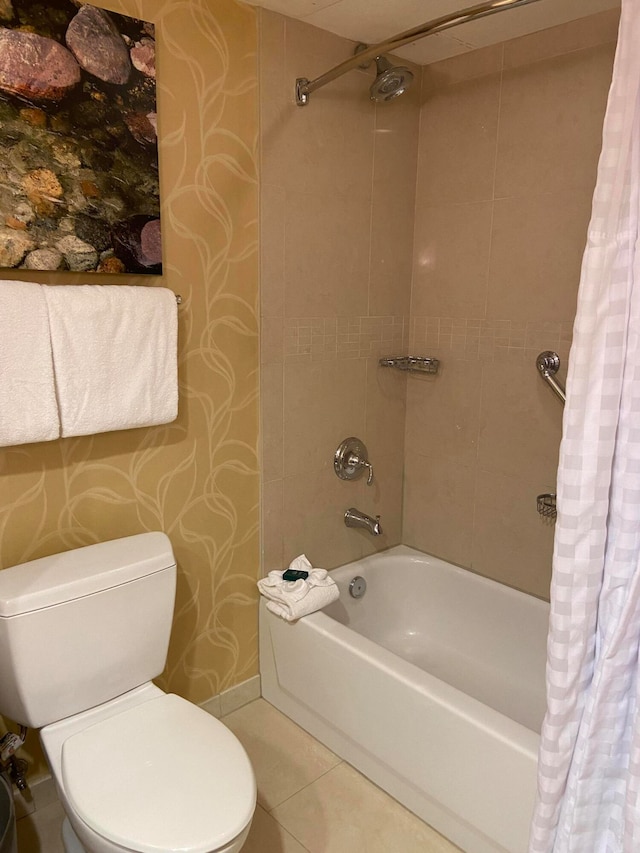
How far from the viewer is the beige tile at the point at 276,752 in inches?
73.7

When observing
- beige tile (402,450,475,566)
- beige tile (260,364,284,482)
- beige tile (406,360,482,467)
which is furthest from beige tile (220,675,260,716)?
beige tile (406,360,482,467)

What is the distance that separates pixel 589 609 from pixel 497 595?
1.28 meters

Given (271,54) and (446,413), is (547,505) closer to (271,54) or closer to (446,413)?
(446,413)

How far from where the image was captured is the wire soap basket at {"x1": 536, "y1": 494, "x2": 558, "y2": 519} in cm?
208

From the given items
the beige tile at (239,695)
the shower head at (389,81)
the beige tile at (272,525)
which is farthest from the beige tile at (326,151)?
the beige tile at (239,695)

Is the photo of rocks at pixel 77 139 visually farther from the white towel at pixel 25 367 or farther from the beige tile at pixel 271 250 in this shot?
the beige tile at pixel 271 250

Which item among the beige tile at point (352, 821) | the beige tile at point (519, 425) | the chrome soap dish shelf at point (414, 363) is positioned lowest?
the beige tile at point (352, 821)

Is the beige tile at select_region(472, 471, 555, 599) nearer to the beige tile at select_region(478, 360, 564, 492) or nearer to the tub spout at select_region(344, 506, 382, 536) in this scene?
the beige tile at select_region(478, 360, 564, 492)

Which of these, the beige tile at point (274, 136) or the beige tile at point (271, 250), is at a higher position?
the beige tile at point (274, 136)

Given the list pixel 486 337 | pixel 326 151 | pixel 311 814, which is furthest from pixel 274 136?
pixel 311 814

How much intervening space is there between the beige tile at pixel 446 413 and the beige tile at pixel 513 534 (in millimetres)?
153

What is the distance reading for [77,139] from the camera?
1.51 metres

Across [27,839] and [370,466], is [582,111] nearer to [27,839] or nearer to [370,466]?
[370,466]

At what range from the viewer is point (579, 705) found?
108 cm
